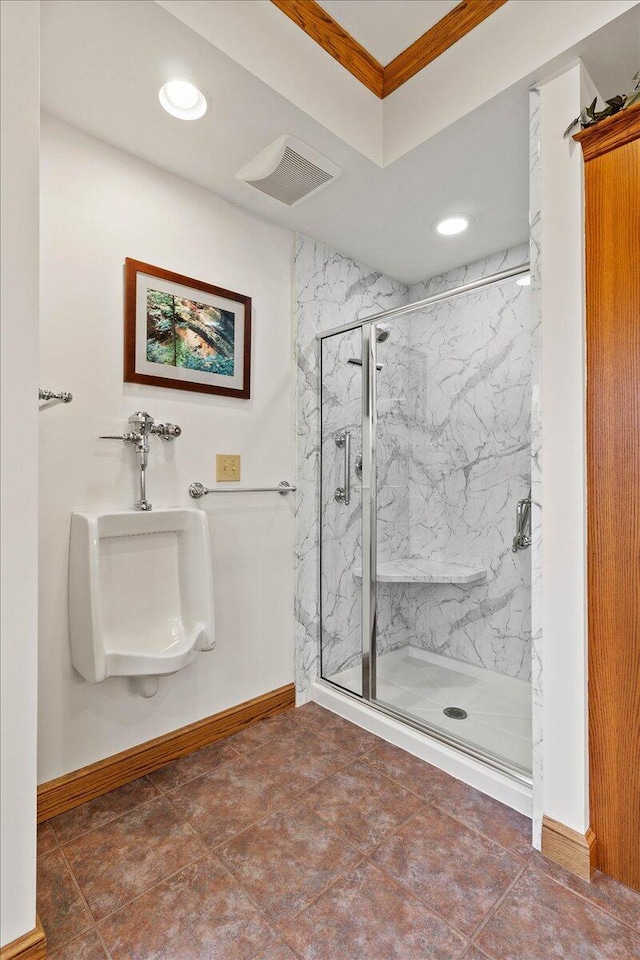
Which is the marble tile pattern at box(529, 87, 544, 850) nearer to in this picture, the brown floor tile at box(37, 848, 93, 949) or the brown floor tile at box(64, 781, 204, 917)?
the brown floor tile at box(64, 781, 204, 917)

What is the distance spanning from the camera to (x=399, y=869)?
1.34m

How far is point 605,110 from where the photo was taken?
4.30ft

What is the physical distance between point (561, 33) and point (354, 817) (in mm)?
2462

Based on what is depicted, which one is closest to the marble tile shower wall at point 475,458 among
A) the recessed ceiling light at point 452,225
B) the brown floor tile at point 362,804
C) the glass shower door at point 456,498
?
the glass shower door at point 456,498

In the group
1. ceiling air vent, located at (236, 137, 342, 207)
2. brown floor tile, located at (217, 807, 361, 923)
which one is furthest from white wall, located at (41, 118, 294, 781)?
brown floor tile, located at (217, 807, 361, 923)

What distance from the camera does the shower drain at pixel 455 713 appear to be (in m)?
2.13

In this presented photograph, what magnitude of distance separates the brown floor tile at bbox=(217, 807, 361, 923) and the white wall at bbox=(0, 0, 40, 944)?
0.54m

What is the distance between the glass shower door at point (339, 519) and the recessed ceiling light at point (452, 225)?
0.68 metres

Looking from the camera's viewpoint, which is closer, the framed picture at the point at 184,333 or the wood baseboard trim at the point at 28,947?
the wood baseboard trim at the point at 28,947

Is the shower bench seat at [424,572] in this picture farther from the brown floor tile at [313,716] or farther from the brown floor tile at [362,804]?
the brown floor tile at [362,804]

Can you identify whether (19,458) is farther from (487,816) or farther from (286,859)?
(487,816)

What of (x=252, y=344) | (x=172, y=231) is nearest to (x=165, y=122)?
(x=172, y=231)

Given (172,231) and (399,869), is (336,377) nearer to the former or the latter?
(172,231)

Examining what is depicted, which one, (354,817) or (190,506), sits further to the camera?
(190,506)
